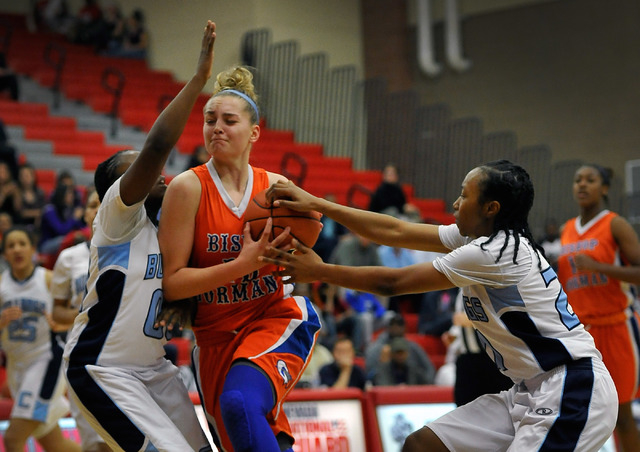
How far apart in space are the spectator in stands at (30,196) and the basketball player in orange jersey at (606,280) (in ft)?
21.2

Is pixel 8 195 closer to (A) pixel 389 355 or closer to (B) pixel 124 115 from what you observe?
(A) pixel 389 355

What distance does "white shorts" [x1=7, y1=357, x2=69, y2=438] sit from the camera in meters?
6.20

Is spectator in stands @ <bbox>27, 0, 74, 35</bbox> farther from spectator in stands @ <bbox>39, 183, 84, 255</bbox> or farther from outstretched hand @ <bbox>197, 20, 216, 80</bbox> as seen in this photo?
outstretched hand @ <bbox>197, 20, 216, 80</bbox>

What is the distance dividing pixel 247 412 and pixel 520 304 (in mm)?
1253

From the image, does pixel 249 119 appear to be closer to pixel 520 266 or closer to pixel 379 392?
pixel 520 266

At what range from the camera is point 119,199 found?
3785mm

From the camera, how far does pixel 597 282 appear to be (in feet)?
20.9

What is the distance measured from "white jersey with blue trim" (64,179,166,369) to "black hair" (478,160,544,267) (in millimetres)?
1476

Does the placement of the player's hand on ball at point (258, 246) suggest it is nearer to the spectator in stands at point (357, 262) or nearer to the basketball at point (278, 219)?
the basketball at point (278, 219)

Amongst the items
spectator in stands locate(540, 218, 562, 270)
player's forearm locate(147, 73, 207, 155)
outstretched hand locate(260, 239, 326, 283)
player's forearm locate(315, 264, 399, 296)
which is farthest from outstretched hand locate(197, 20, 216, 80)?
spectator in stands locate(540, 218, 562, 270)

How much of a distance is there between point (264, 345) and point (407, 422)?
380cm

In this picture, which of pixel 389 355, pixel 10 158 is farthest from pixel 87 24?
pixel 389 355

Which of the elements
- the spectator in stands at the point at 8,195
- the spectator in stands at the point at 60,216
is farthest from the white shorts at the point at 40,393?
the spectator in stands at the point at 8,195

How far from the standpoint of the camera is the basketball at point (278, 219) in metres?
3.97
